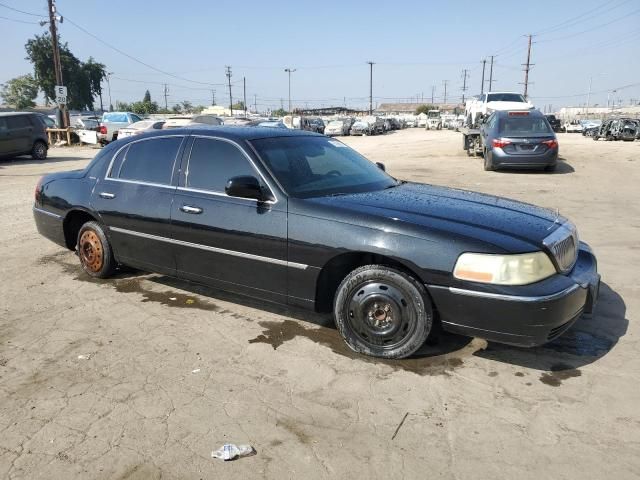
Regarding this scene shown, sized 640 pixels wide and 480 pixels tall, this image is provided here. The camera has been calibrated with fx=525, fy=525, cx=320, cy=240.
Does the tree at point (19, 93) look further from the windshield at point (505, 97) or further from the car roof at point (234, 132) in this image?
the car roof at point (234, 132)

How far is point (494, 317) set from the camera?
3.22m

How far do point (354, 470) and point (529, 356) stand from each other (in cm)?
177

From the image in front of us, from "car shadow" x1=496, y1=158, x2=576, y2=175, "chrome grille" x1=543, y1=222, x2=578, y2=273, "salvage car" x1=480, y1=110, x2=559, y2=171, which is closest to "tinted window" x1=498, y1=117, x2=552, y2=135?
"salvage car" x1=480, y1=110, x2=559, y2=171

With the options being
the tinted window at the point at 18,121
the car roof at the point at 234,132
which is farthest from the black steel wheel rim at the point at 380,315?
A: the tinted window at the point at 18,121

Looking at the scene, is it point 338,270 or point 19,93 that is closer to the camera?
point 338,270

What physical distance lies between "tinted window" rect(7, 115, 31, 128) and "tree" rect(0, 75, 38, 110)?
77302 mm

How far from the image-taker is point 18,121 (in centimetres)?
1902

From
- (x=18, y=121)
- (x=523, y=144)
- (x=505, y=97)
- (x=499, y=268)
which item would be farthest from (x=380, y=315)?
(x=505, y=97)

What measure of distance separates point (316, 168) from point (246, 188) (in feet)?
2.48

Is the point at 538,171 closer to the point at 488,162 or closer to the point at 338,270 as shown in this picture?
the point at 488,162

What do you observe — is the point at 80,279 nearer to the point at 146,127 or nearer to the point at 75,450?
the point at 75,450

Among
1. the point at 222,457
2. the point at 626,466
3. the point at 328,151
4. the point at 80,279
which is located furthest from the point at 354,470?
the point at 80,279

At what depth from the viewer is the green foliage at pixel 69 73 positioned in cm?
7274

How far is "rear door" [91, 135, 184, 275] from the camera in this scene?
4586mm
